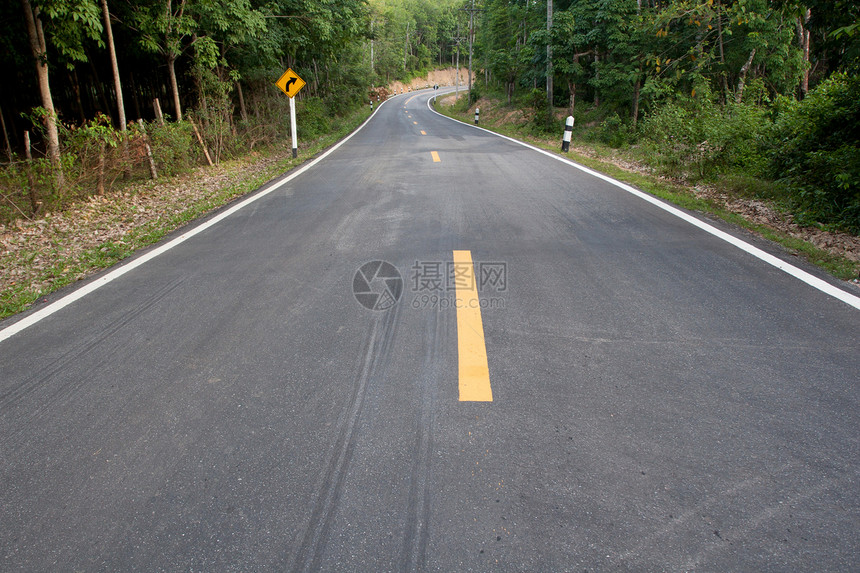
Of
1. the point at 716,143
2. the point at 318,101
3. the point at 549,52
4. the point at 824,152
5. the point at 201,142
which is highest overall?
the point at 549,52

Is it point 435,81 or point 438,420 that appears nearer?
point 438,420

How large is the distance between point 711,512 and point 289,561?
1.66 meters

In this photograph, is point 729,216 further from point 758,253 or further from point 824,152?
point 824,152

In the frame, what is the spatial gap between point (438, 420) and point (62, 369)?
2437 mm

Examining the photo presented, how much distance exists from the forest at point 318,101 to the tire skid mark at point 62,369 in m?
5.44

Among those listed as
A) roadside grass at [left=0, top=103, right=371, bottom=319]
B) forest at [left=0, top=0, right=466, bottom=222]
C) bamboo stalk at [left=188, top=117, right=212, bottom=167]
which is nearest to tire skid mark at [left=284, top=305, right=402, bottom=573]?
roadside grass at [left=0, top=103, right=371, bottom=319]

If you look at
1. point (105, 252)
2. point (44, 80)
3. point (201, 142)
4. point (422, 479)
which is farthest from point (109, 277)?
point (201, 142)

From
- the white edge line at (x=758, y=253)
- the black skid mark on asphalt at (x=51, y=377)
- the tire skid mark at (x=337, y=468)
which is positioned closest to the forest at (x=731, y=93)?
the white edge line at (x=758, y=253)

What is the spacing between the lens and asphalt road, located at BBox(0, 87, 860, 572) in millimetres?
1794

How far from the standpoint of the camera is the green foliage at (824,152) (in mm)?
5992

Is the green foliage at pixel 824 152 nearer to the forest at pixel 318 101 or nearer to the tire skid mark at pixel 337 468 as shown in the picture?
the forest at pixel 318 101

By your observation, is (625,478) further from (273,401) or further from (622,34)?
(622,34)

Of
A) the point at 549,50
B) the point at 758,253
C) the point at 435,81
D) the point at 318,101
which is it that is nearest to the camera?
the point at 758,253

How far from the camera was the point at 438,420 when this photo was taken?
2.42 meters
